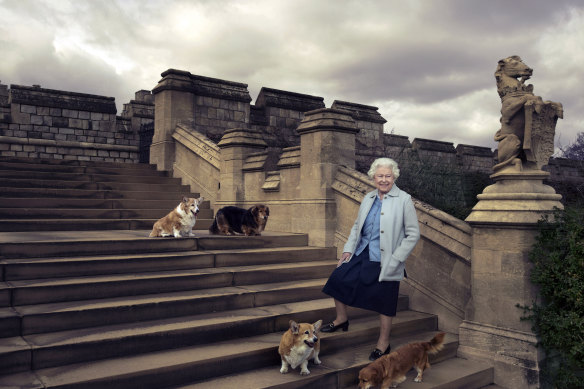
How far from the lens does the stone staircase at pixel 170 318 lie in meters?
3.97

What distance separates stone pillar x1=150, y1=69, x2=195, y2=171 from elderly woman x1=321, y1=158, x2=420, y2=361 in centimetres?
801

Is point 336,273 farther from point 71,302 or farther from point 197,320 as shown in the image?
point 71,302

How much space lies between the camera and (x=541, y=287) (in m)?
5.02

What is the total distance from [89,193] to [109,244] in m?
3.52

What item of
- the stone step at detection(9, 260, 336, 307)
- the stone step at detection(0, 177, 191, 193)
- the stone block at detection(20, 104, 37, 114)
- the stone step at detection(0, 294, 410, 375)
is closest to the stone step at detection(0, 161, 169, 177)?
the stone step at detection(0, 177, 191, 193)

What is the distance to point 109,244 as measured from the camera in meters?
5.90

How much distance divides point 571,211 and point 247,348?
3716 mm

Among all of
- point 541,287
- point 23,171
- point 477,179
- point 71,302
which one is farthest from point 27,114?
point 477,179

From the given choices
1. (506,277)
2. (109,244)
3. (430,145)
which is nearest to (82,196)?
(109,244)

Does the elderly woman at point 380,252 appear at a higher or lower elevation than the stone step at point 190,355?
higher

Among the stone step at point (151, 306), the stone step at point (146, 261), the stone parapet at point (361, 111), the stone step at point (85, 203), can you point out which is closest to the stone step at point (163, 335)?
the stone step at point (151, 306)

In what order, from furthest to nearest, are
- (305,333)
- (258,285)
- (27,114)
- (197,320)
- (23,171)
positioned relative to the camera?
(27,114)
(23,171)
(258,285)
(197,320)
(305,333)

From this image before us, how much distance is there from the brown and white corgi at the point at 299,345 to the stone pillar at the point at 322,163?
11.2 feet

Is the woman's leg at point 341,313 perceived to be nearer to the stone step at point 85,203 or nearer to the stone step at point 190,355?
the stone step at point 190,355
